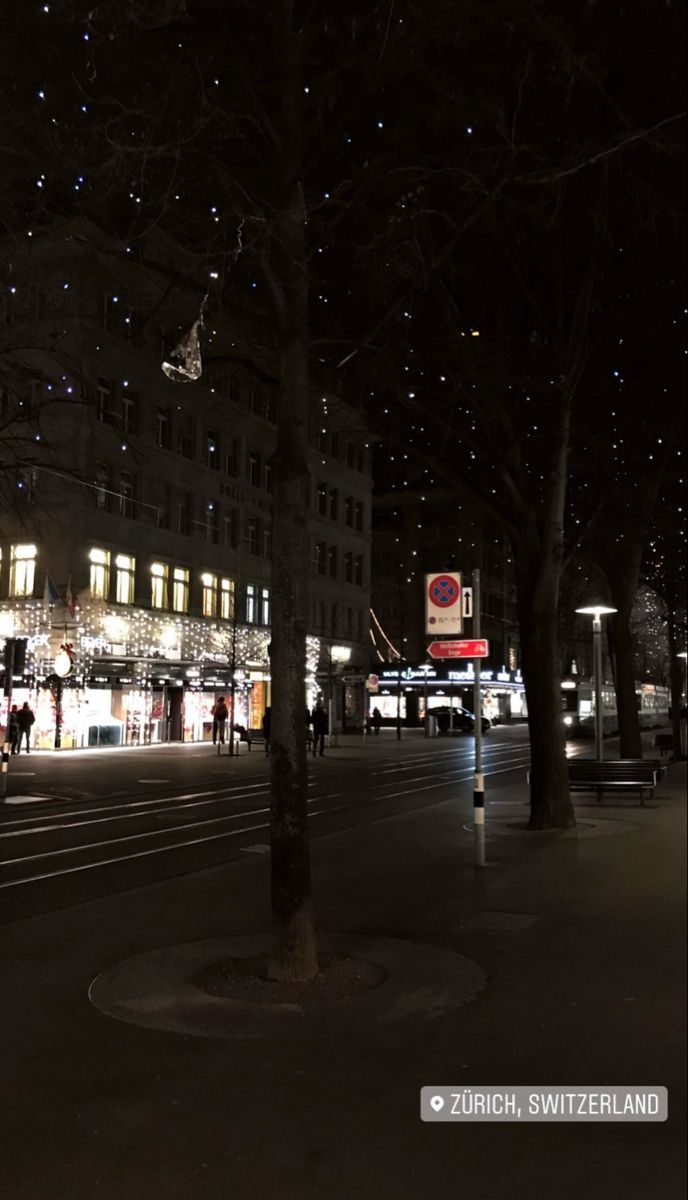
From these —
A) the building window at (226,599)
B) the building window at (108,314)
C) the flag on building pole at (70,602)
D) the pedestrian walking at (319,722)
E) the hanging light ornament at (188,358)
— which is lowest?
the pedestrian walking at (319,722)

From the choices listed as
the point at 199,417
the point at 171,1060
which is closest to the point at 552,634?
the point at 171,1060

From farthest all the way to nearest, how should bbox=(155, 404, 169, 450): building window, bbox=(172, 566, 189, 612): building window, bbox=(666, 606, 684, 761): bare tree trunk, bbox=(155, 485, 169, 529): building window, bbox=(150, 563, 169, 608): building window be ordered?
1. bbox=(172, 566, 189, 612): building window
2. bbox=(155, 404, 169, 450): building window
3. bbox=(155, 485, 169, 529): building window
4. bbox=(150, 563, 169, 608): building window
5. bbox=(666, 606, 684, 761): bare tree trunk

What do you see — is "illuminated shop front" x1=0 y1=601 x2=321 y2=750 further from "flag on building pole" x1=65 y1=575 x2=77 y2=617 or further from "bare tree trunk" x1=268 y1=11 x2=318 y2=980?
"bare tree trunk" x1=268 y1=11 x2=318 y2=980

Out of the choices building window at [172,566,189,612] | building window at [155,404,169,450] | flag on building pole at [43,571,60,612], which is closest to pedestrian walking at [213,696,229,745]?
building window at [172,566,189,612]

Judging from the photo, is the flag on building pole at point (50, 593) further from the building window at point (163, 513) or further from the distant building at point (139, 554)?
the building window at point (163, 513)

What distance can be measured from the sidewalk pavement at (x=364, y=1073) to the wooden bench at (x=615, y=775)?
9.66 metres

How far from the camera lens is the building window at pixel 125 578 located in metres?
40.2

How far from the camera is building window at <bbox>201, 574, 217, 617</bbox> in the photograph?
46.0 m

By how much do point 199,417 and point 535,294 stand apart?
3241cm

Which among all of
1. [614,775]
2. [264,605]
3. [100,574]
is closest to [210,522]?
[264,605]

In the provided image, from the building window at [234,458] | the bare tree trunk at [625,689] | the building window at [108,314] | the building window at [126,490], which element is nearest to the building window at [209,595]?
the building window at [234,458]

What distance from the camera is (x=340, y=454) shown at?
2343 inches

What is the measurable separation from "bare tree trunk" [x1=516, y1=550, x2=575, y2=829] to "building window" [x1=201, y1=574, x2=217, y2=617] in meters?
32.0

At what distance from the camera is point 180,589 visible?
44531 millimetres
